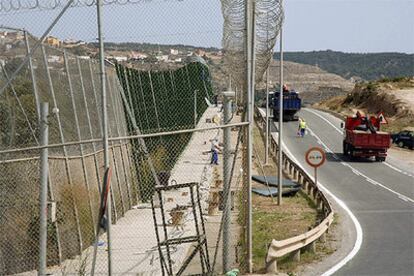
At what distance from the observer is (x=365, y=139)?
3428 centimetres

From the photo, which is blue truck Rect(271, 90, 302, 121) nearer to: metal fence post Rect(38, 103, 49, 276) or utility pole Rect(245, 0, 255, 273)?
utility pole Rect(245, 0, 255, 273)

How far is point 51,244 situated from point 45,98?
3.04 m

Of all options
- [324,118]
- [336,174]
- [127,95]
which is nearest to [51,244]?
[127,95]

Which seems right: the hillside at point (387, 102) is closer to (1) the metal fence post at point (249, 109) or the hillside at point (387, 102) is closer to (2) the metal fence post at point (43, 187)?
(1) the metal fence post at point (249, 109)

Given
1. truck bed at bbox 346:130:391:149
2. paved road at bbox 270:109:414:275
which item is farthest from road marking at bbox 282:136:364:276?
truck bed at bbox 346:130:391:149

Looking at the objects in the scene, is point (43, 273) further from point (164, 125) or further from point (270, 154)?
point (270, 154)

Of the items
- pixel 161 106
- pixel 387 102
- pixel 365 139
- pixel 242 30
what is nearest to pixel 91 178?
pixel 242 30

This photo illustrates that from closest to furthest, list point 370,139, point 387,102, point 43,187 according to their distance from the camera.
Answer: point 43,187
point 370,139
point 387,102

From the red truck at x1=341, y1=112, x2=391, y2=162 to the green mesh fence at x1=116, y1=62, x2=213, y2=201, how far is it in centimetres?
822

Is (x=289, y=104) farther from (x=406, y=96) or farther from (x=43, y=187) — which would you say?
(x=43, y=187)

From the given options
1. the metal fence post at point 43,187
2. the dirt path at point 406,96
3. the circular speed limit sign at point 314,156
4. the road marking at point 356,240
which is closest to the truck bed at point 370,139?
the road marking at point 356,240

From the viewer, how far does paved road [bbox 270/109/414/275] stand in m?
13.5

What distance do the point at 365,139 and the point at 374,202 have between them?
488 inches

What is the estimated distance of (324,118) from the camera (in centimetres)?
6531
